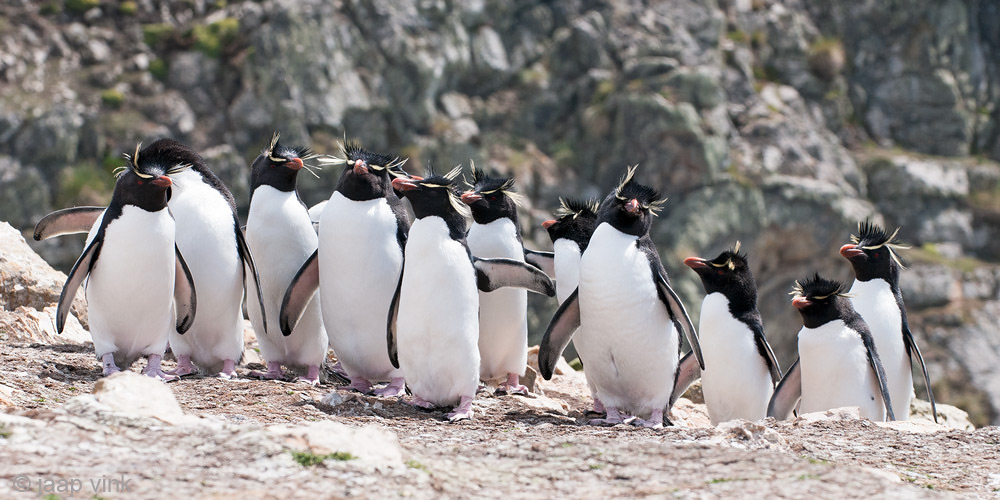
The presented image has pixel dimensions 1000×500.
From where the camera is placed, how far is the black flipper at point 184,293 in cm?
644

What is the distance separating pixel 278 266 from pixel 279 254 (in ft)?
0.28

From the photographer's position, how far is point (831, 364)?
752 centimetres

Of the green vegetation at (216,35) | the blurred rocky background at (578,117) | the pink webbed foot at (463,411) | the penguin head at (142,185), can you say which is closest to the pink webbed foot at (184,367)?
the penguin head at (142,185)

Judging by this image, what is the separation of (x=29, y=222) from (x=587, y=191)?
48.0 feet

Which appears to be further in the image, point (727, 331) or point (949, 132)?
point (949, 132)

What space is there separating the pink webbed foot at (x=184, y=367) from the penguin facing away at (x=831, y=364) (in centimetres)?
427

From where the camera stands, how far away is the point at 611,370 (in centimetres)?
655

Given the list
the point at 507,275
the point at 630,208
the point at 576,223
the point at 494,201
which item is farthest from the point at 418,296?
the point at 576,223

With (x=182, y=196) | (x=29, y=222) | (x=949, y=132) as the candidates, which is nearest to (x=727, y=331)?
(x=182, y=196)

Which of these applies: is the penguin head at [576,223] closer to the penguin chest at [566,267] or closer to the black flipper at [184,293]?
the penguin chest at [566,267]

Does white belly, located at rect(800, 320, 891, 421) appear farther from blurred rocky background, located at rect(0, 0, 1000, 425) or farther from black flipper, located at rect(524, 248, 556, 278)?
blurred rocky background, located at rect(0, 0, 1000, 425)

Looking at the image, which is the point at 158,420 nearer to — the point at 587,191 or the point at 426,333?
the point at 426,333

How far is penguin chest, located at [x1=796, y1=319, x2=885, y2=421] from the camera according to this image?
7500mm

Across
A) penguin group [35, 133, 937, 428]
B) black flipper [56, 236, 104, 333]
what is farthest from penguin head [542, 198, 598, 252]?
black flipper [56, 236, 104, 333]
